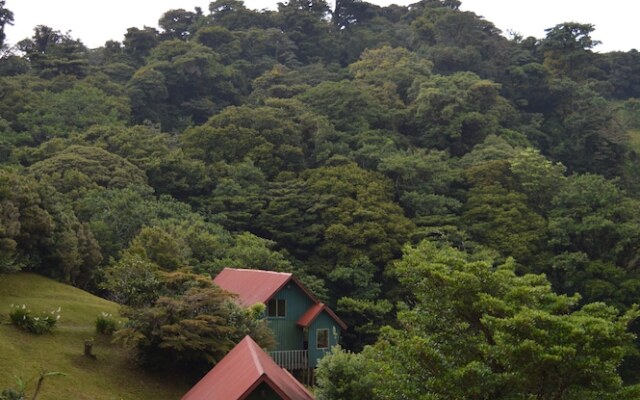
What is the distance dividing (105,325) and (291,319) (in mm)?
7431

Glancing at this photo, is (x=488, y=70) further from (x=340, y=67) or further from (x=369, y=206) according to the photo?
(x=369, y=206)

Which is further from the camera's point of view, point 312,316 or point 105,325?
point 312,316

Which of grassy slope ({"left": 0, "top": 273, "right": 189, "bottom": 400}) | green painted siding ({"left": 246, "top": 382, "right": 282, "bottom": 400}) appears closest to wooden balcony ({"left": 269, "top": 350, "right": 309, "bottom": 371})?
grassy slope ({"left": 0, "top": 273, "right": 189, "bottom": 400})

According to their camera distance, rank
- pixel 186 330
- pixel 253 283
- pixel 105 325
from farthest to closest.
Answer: pixel 253 283, pixel 105 325, pixel 186 330

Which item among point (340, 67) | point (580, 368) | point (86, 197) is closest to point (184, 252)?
point (86, 197)

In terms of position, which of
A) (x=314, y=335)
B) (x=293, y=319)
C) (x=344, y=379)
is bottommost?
(x=314, y=335)

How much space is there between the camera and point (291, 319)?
27.2 m

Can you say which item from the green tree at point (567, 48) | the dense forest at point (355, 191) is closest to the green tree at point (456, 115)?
the dense forest at point (355, 191)

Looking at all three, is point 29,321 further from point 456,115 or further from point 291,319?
point 456,115

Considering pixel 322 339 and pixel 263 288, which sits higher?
pixel 263 288

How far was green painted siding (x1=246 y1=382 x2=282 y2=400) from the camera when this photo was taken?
1508 cm

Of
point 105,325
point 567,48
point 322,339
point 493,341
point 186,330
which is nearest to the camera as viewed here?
point 493,341

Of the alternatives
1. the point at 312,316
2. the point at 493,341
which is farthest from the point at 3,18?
the point at 493,341

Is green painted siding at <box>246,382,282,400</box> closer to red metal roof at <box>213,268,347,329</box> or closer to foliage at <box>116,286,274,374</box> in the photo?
foliage at <box>116,286,274,374</box>
